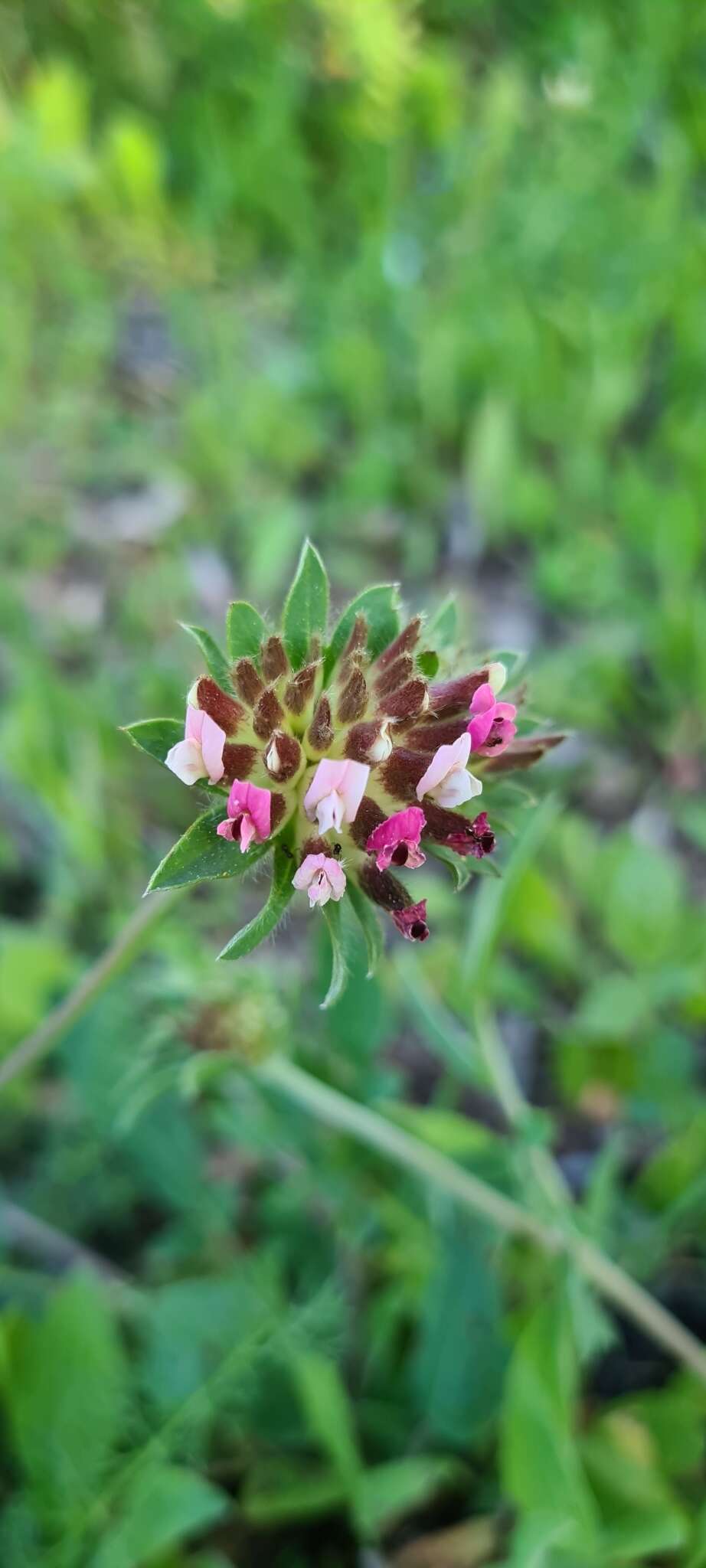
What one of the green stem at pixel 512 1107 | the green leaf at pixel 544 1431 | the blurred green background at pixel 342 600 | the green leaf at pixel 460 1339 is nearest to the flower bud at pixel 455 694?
the blurred green background at pixel 342 600

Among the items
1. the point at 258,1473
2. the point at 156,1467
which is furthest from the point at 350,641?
the point at 258,1473

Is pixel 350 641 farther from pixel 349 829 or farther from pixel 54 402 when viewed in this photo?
pixel 54 402

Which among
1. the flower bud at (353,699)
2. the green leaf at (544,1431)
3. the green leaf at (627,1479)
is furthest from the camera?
the green leaf at (627,1479)

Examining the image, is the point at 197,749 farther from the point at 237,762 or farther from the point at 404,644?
the point at 404,644

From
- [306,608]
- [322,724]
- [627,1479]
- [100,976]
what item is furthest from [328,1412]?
[306,608]

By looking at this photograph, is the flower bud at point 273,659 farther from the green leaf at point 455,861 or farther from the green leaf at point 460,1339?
the green leaf at point 460,1339

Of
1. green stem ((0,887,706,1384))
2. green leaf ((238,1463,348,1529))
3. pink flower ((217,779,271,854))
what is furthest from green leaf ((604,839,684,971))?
pink flower ((217,779,271,854))
